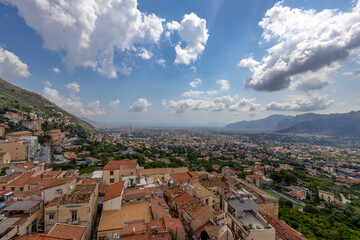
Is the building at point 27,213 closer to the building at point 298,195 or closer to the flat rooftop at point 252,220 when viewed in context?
the flat rooftop at point 252,220

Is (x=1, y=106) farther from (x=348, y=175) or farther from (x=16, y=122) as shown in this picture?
(x=348, y=175)

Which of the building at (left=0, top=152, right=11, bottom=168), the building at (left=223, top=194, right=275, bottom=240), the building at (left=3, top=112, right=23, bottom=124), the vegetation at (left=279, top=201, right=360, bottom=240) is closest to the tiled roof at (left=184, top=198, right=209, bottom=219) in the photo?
the building at (left=223, top=194, right=275, bottom=240)

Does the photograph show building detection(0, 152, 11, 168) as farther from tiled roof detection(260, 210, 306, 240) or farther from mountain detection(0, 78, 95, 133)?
tiled roof detection(260, 210, 306, 240)

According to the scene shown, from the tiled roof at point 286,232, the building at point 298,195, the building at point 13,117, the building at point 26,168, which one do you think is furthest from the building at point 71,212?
the building at point 13,117

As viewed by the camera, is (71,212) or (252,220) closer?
(71,212)

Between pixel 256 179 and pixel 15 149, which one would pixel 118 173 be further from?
pixel 256 179

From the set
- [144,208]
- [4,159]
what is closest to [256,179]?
[144,208]
